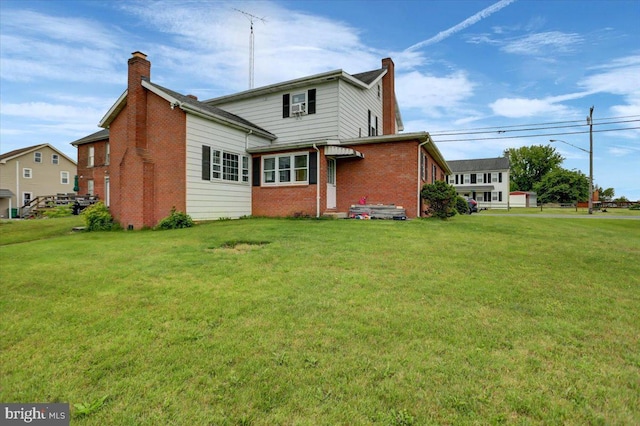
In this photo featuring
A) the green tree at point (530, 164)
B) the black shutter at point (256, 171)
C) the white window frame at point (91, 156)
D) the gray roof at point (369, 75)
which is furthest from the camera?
the green tree at point (530, 164)

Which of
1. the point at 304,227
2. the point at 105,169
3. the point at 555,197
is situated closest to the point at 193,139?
the point at 304,227

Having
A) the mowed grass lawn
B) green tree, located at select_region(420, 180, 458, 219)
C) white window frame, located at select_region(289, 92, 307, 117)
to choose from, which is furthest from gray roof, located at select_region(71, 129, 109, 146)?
green tree, located at select_region(420, 180, 458, 219)

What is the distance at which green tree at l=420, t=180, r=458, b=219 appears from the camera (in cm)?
1394

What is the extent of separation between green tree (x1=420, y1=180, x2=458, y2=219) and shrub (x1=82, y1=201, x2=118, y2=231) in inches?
565

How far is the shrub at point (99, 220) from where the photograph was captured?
1448 centimetres

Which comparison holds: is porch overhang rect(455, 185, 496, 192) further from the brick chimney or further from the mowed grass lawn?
the brick chimney

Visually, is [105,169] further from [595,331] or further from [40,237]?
[595,331]

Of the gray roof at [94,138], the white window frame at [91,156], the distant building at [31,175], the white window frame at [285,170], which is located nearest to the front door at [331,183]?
the white window frame at [285,170]

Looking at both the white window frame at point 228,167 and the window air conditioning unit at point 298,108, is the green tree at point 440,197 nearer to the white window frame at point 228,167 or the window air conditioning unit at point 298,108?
the window air conditioning unit at point 298,108

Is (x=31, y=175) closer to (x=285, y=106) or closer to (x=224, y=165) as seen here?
(x=224, y=165)

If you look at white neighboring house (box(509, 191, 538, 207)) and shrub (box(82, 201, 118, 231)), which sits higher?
white neighboring house (box(509, 191, 538, 207))

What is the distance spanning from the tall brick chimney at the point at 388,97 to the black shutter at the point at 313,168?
8154mm

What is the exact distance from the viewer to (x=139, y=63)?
14398 mm

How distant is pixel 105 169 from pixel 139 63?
16449mm
